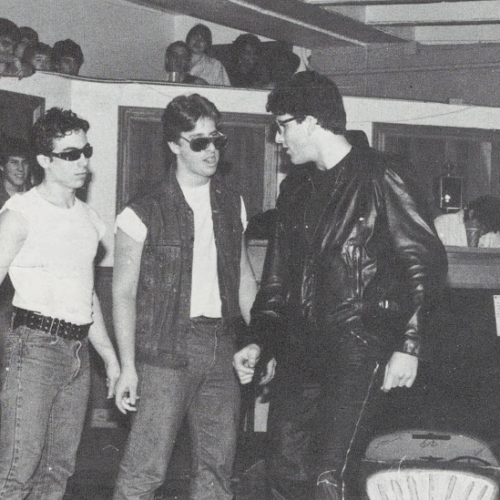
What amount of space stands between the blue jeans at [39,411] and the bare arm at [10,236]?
263 millimetres

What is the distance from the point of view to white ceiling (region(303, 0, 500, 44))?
11125 mm

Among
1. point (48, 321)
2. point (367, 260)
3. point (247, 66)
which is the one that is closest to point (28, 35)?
point (247, 66)

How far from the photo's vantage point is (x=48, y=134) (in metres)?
3.73

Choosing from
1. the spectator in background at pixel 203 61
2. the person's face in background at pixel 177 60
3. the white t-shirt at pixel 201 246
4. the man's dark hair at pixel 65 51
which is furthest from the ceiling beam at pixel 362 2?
the white t-shirt at pixel 201 246

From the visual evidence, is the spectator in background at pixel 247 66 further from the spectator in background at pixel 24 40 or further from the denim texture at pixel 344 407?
the denim texture at pixel 344 407

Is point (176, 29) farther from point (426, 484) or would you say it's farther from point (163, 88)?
point (426, 484)

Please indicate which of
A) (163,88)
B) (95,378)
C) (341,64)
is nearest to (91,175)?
(163,88)

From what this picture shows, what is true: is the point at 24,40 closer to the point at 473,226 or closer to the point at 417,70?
the point at 473,226

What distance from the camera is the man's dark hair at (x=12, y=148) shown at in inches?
272

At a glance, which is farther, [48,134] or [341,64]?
[341,64]

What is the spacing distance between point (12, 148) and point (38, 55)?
217 cm

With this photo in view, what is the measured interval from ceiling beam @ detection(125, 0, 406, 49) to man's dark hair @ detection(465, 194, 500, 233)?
3617 mm

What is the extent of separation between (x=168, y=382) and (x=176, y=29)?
10.3 meters

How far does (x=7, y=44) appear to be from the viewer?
27.9ft
